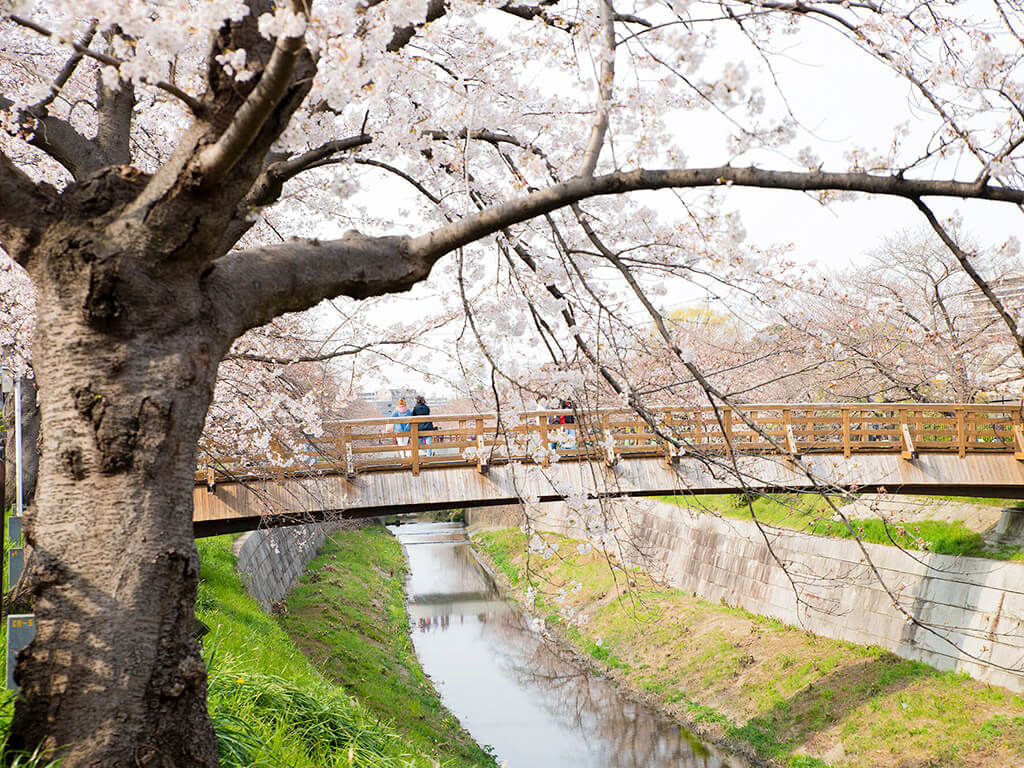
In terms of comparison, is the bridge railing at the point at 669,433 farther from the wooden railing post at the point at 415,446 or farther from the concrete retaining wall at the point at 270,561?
the concrete retaining wall at the point at 270,561

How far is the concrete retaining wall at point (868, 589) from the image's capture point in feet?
35.6

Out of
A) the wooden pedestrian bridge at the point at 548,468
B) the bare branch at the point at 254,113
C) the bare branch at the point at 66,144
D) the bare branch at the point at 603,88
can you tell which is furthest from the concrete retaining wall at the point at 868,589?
the bare branch at the point at 254,113

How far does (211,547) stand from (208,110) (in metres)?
12.4

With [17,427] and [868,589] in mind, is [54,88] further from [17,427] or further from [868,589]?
[868,589]

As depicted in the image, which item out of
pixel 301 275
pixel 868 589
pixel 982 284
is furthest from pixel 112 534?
pixel 868 589

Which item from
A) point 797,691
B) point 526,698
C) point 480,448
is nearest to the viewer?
point 480,448

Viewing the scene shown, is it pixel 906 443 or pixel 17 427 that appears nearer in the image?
pixel 17 427

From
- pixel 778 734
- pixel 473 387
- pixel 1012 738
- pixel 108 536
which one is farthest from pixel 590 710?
pixel 108 536

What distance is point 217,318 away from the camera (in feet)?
9.34

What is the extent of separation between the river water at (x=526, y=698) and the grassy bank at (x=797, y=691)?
0.65 metres

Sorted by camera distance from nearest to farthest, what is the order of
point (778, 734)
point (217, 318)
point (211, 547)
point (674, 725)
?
point (217, 318), point (778, 734), point (674, 725), point (211, 547)

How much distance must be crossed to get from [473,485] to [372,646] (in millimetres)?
5309

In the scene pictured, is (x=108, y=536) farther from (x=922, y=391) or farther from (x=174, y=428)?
(x=922, y=391)

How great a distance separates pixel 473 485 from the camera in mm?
10430
